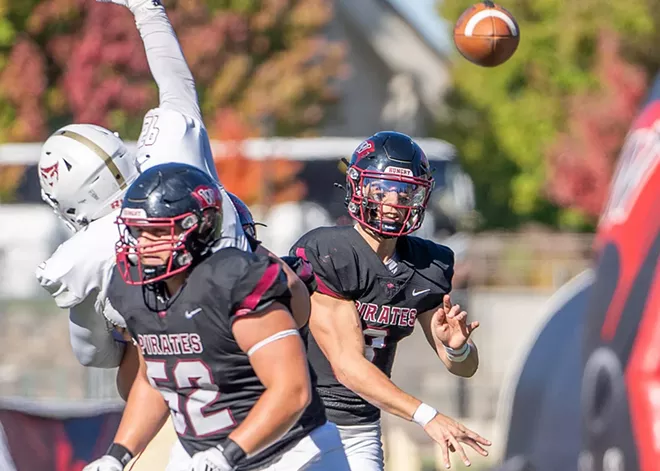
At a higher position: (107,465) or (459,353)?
(459,353)

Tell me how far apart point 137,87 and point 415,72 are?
8.88 meters

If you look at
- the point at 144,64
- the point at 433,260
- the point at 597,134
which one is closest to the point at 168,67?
the point at 433,260

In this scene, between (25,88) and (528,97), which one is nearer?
(25,88)

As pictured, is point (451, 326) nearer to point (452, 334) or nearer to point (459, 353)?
point (452, 334)

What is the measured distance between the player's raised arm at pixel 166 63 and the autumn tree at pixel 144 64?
14.2 metres

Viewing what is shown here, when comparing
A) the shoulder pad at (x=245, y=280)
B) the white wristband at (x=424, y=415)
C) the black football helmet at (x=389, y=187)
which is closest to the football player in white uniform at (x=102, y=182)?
the shoulder pad at (x=245, y=280)

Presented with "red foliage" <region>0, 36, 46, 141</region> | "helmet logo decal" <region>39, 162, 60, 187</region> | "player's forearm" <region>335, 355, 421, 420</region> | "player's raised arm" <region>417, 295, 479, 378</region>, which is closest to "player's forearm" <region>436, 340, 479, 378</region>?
"player's raised arm" <region>417, 295, 479, 378</region>

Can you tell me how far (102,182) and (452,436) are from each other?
5.07ft

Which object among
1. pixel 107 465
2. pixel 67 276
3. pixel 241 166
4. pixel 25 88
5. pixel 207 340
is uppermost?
pixel 207 340

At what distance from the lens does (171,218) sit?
4.14 m

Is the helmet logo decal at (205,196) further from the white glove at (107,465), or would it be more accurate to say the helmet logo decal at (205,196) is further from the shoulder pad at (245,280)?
the white glove at (107,465)

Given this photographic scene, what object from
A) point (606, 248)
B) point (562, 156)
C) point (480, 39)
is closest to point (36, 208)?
point (562, 156)

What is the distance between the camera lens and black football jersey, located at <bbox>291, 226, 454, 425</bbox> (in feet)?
17.3

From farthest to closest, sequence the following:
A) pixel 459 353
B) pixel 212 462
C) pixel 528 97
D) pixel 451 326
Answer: pixel 528 97, pixel 459 353, pixel 451 326, pixel 212 462
